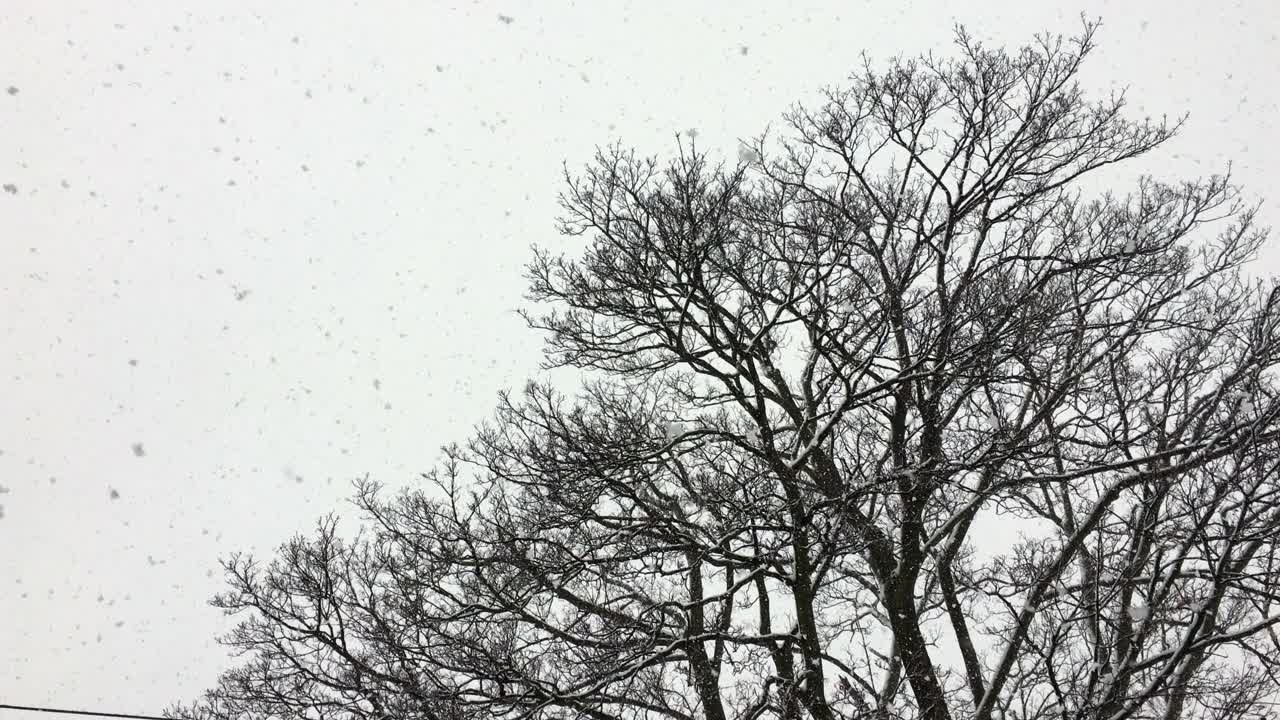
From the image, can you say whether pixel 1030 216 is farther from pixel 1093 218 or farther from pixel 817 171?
pixel 817 171

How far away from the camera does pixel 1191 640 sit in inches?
230

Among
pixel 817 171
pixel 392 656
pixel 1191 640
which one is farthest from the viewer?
pixel 817 171

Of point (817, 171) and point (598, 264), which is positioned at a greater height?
point (817, 171)

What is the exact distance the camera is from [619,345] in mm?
9547

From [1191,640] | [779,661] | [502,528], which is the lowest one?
[1191,640]

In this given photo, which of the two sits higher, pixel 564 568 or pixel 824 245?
pixel 824 245

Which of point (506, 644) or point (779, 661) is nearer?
point (506, 644)

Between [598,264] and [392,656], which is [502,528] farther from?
[598,264]

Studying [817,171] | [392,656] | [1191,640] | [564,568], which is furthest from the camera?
[817,171]

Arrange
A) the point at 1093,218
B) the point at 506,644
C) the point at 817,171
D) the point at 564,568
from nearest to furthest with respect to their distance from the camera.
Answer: the point at 564,568 < the point at 506,644 < the point at 1093,218 < the point at 817,171

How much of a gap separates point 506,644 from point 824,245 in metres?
5.97

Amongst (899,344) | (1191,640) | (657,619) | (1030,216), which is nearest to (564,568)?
(657,619)

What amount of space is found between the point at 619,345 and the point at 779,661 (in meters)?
4.12

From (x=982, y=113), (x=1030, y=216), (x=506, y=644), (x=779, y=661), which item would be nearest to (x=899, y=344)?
(x=1030, y=216)
